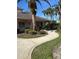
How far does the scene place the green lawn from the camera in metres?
1.33

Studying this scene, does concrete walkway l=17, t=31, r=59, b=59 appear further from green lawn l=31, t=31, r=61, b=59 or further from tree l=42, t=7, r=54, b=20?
tree l=42, t=7, r=54, b=20

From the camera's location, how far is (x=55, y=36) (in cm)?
135

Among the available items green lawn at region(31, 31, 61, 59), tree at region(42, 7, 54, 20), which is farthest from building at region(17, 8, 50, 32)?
green lawn at region(31, 31, 61, 59)

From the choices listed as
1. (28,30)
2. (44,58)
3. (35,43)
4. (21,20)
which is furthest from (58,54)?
(21,20)

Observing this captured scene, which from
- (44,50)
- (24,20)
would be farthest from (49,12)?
(44,50)

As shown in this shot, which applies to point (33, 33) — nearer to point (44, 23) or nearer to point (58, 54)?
point (44, 23)

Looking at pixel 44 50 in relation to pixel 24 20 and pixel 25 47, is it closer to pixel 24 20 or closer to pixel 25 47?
pixel 25 47

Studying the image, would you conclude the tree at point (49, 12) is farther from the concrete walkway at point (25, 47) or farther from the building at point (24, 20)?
the concrete walkway at point (25, 47)

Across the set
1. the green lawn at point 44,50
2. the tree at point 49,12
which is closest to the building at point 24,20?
the tree at point 49,12

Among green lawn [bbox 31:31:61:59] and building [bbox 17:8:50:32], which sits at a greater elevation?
building [bbox 17:8:50:32]

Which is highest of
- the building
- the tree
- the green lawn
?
the tree

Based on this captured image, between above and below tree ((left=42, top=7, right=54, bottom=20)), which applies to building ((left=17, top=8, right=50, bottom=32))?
below
